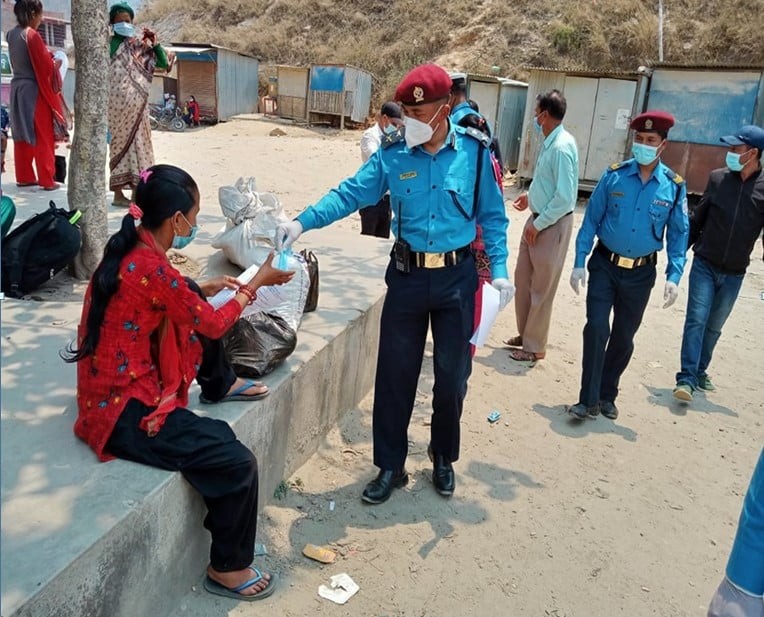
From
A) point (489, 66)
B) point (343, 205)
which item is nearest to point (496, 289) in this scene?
point (343, 205)

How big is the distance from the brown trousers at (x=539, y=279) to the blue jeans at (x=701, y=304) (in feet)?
Answer: 3.08

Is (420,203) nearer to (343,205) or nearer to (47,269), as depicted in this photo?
(343,205)

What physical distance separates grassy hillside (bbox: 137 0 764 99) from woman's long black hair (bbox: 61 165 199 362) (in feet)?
63.0

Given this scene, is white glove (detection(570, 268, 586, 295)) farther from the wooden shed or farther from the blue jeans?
the wooden shed

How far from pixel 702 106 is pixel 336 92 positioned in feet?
44.9

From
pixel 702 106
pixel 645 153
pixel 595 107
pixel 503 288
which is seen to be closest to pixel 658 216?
pixel 645 153

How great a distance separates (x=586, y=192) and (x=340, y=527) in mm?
10986

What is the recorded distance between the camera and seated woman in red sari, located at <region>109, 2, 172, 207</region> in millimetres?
5332

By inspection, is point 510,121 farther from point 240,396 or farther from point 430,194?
point 240,396

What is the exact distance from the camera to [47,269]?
4090 mm

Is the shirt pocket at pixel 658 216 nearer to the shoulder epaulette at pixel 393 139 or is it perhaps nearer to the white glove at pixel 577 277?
the white glove at pixel 577 277

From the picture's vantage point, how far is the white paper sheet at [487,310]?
10.3 feet

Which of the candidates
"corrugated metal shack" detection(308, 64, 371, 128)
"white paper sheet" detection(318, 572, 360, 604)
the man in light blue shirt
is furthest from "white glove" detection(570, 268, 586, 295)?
"corrugated metal shack" detection(308, 64, 371, 128)

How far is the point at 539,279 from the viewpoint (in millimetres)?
5043
